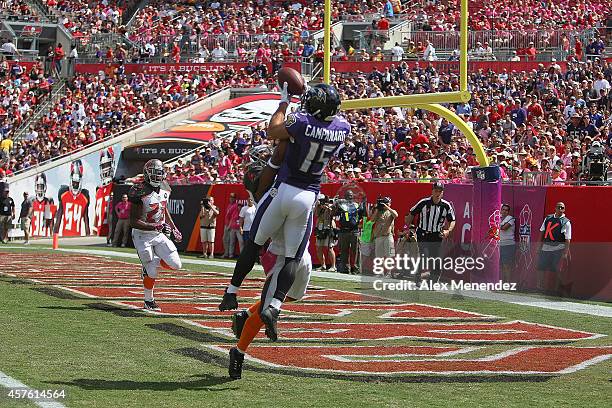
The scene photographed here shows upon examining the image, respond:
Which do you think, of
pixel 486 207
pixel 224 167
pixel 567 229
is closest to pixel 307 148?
pixel 567 229

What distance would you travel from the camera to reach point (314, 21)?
37.0 meters

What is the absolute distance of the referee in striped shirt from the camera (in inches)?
612

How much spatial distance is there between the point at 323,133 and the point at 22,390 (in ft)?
8.49

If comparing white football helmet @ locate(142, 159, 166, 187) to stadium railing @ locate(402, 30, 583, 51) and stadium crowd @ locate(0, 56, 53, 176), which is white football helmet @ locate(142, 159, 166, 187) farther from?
stadium crowd @ locate(0, 56, 53, 176)

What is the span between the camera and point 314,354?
8.84 meters

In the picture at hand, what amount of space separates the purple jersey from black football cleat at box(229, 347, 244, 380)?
1202 mm

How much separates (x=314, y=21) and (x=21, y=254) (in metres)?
16.9

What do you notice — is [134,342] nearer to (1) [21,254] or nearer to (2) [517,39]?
(1) [21,254]

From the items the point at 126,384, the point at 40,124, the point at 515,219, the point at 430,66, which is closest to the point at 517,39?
the point at 430,66

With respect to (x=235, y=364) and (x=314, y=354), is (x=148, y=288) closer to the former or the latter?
(x=314, y=354)

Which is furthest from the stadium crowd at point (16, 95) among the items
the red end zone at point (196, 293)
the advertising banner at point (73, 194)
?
the red end zone at point (196, 293)

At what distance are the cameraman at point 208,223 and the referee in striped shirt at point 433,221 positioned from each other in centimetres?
954

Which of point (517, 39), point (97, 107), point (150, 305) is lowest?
point (150, 305)

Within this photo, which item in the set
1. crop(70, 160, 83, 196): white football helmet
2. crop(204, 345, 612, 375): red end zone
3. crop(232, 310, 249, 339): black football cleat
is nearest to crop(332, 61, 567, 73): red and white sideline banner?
crop(70, 160, 83, 196): white football helmet
